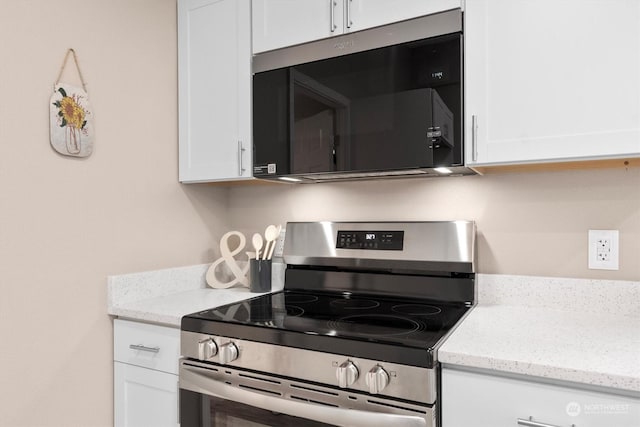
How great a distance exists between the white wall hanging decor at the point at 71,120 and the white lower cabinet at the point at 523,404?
137 centimetres

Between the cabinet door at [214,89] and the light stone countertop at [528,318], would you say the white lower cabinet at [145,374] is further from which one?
the cabinet door at [214,89]

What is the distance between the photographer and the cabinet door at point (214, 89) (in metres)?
1.75

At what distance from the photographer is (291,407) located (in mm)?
1184

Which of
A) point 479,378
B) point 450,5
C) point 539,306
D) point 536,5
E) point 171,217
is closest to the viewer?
point 479,378

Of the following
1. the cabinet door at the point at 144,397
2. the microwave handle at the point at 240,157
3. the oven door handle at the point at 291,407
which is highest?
the microwave handle at the point at 240,157

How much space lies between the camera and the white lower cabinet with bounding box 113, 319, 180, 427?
1.48m

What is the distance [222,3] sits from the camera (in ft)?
5.88

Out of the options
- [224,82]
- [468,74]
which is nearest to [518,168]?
[468,74]

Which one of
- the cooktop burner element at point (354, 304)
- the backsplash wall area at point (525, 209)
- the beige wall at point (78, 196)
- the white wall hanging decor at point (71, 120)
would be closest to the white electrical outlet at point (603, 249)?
the backsplash wall area at point (525, 209)

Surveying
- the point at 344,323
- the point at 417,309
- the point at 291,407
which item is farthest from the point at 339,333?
the point at 417,309

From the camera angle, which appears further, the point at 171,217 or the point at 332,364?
the point at 171,217

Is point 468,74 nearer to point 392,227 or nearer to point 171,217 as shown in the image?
point 392,227

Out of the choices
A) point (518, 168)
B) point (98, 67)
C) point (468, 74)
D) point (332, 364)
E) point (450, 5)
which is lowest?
point (332, 364)

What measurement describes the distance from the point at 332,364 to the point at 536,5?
117 cm
